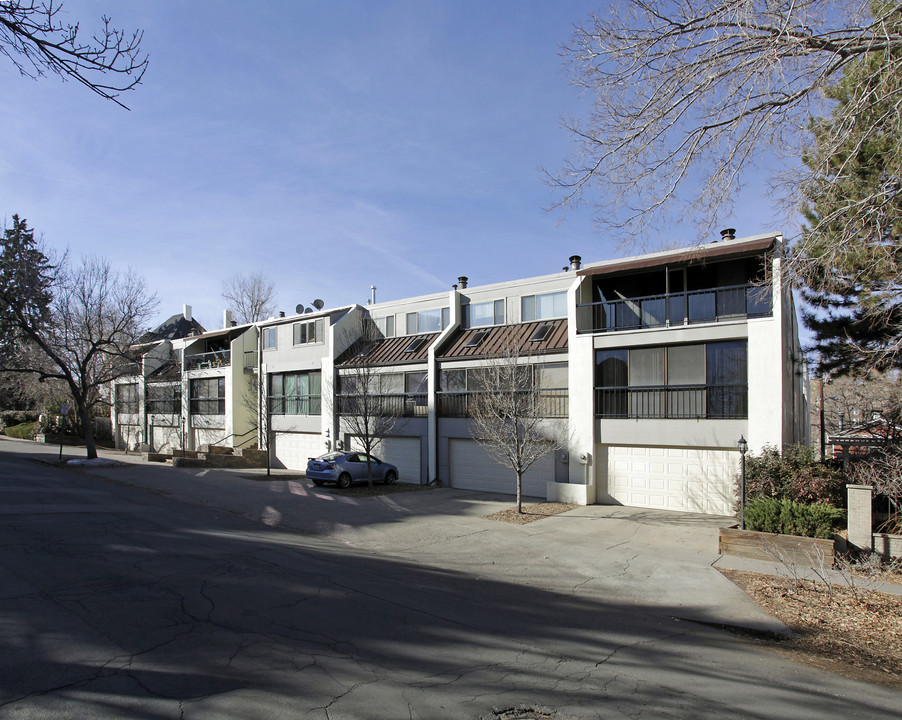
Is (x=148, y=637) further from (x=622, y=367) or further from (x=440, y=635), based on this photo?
(x=622, y=367)

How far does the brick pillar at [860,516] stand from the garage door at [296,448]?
71.1 ft

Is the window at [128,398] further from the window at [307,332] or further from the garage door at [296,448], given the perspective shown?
the window at [307,332]

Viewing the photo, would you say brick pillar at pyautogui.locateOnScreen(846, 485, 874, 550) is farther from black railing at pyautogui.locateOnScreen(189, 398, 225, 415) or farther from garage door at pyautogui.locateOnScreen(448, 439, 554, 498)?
black railing at pyautogui.locateOnScreen(189, 398, 225, 415)

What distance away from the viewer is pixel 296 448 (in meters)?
29.8

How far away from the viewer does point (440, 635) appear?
6.56 meters

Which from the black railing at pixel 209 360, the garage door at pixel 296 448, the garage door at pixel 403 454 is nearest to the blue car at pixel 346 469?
the garage door at pixel 403 454

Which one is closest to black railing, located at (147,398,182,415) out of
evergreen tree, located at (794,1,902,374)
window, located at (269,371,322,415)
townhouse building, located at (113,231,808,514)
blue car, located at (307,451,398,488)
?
window, located at (269,371,322,415)

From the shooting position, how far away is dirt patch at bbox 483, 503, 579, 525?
622 inches

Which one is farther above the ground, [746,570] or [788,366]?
[788,366]

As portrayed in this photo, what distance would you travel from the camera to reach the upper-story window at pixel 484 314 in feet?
77.4

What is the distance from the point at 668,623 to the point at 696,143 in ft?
21.9

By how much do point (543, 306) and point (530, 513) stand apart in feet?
29.3

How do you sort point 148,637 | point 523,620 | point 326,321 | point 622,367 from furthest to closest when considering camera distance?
point 326,321 → point 622,367 → point 523,620 → point 148,637

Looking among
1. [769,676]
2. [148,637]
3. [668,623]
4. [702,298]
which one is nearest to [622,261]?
[702,298]
